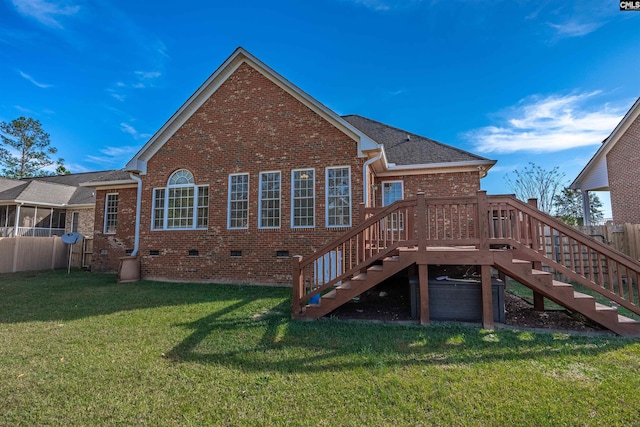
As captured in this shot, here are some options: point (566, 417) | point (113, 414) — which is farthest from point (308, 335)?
point (566, 417)

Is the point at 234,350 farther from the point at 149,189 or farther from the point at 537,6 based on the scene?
the point at 537,6

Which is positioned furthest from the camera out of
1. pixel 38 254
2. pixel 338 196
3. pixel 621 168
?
pixel 38 254

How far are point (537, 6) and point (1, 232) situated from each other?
30268mm

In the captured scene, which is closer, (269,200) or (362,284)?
(362,284)

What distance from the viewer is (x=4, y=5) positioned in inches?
388

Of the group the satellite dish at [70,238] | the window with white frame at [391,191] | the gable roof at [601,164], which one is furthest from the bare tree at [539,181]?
the satellite dish at [70,238]

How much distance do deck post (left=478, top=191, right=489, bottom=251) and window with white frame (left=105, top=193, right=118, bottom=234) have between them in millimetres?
14941

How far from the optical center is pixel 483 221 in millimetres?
5164

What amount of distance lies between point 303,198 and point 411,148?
5.45m

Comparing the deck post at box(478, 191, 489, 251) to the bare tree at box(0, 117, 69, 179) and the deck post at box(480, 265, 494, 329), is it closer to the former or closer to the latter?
the deck post at box(480, 265, 494, 329)

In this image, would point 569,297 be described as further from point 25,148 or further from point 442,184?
point 25,148
